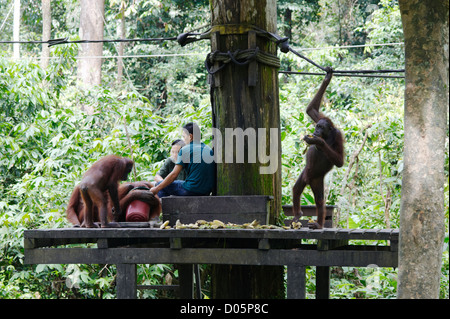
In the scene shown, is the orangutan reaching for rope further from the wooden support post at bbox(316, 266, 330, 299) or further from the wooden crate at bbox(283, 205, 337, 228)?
the wooden support post at bbox(316, 266, 330, 299)

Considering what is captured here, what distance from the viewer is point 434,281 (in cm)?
316

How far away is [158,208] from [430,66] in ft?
7.85

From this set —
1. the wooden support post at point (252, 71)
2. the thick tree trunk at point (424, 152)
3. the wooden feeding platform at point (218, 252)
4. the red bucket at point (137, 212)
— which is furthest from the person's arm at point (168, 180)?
the thick tree trunk at point (424, 152)

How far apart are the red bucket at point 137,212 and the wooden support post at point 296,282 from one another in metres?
1.38

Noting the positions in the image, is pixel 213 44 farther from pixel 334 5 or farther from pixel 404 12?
pixel 334 5

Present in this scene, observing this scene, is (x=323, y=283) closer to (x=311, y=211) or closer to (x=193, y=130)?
(x=311, y=211)

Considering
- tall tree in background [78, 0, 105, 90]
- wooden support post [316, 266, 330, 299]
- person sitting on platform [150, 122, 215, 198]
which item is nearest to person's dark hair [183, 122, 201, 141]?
person sitting on platform [150, 122, 215, 198]

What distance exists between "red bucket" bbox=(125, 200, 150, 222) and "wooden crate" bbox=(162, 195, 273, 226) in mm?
675

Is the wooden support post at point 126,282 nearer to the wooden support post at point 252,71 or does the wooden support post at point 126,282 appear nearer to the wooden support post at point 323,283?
the wooden support post at point 252,71

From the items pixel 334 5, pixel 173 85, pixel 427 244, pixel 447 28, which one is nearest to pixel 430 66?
pixel 447 28

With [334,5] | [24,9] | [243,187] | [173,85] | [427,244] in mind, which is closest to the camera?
[427,244]

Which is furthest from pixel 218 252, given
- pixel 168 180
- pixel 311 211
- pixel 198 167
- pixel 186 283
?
pixel 186 283

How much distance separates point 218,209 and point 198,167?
0.67 metres
